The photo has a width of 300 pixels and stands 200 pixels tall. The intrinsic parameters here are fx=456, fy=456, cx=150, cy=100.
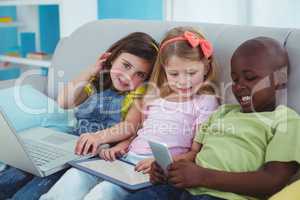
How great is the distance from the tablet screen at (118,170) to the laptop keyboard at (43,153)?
0.11 metres

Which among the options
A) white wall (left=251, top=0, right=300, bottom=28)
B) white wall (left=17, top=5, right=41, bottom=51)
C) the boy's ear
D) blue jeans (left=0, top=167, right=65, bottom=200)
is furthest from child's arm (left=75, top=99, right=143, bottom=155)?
white wall (left=17, top=5, right=41, bottom=51)

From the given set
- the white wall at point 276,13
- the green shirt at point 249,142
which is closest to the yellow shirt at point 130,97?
the green shirt at point 249,142

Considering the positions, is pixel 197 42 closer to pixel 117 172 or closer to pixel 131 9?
pixel 117 172

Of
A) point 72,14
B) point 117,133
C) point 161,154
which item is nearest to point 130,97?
point 117,133

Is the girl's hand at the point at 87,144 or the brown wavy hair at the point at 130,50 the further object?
the brown wavy hair at the point at 130,50

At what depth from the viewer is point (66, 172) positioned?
134cm

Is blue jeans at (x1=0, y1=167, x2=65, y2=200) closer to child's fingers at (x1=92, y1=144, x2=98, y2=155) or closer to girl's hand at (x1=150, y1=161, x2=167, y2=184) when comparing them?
child's fingers at (x1=92, y1=144, x2=98, y2=155)

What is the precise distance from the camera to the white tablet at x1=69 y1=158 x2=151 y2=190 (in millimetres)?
1217

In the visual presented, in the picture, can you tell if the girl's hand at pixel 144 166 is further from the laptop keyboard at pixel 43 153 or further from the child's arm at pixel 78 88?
the child's arm at pixel 78 88

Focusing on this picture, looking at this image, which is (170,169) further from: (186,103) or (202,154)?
(186,103)

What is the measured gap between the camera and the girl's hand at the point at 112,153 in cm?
141

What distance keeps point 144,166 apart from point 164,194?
0.46ft

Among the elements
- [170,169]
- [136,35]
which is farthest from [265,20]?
[170,169]

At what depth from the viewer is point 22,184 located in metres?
1.42
